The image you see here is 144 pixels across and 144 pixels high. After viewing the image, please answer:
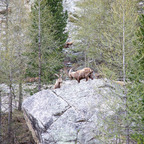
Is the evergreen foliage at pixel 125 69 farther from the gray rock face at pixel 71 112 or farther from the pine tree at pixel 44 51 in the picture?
the pine tree at pixel 44 51

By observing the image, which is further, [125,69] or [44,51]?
[44,51]

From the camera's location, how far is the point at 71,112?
7820 mm

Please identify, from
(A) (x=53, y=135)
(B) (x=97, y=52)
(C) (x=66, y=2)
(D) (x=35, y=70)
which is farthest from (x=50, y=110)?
(C) (x=66, y=2)

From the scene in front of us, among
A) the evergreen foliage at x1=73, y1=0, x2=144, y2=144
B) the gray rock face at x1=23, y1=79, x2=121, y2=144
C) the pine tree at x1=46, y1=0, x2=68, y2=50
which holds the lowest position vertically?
the gray rock face at x1=23, y1=79, x2=121, y2=144

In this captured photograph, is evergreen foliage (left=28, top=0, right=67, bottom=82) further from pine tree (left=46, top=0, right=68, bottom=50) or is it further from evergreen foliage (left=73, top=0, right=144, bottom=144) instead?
evergreen foliage (left=73, top=0, right=144, bottom=144)

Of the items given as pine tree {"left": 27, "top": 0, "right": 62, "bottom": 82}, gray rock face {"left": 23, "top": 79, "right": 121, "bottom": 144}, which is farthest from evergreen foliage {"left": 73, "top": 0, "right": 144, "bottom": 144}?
pine tree {"left": 27, "top": 0, "right": 62, "bottom": 82}

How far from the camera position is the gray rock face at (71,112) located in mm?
7289

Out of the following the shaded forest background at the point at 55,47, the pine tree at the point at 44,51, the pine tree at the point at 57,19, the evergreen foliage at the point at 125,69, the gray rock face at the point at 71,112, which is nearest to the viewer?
the evergreen foliage at the point at 125,69

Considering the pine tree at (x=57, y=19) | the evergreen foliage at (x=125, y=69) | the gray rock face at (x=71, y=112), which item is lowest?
the gray rock face at (x=71, y=112)

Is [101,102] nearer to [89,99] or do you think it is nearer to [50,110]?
[89,99]

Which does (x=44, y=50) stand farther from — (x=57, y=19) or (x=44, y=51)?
(x=57, y=19)

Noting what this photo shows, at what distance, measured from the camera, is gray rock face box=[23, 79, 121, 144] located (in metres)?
7.29

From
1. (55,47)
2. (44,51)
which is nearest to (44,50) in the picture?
(44,51)

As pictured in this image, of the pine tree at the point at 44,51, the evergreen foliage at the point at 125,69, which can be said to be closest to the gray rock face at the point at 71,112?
the evergreen foliage at the point at 125,69
